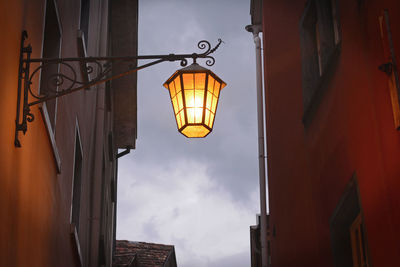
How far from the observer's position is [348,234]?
332 inches

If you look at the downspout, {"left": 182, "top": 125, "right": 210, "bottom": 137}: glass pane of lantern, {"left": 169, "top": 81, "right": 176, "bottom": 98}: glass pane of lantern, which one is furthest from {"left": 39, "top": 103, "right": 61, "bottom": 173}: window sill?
the downspout

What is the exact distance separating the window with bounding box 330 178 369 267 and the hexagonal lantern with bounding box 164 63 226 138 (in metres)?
2.09

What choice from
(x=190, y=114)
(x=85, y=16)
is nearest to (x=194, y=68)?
(x=190, y=114)

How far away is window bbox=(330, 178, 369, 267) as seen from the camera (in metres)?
7.86

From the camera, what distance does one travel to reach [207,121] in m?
6.34

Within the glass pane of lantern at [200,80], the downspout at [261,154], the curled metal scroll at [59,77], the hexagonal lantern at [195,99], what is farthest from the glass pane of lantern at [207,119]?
the downspout at [261,154]

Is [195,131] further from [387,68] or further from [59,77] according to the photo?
[387,68]

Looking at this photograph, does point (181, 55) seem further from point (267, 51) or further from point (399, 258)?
point (267, 51)

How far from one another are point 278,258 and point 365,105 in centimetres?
590

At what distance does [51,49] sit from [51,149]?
1.19 meters

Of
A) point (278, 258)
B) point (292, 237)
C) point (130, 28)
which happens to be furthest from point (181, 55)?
point (130, 28)

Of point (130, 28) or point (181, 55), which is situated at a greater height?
point (130, 28)

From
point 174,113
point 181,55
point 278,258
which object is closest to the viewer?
point 181,55

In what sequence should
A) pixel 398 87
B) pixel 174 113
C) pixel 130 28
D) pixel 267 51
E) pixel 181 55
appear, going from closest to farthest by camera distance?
pixel 398 87
pixel 181 55
pixel 174 113
pixel 267 51
pixel 130 28
